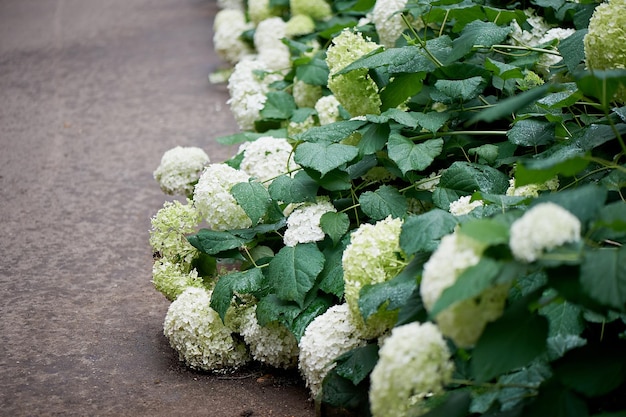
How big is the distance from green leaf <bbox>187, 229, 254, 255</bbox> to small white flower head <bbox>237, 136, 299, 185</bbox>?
238 mm

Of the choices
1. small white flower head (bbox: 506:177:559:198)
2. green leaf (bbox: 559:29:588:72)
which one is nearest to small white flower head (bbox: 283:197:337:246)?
small white flower head (bbox: 506:177:559:198)

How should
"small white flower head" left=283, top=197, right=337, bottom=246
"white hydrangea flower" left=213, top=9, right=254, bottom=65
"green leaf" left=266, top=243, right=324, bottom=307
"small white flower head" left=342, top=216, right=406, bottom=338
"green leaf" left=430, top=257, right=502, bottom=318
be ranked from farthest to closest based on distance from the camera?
1. "white hydrangea flower" left=213, top=9, right=254, bottom=65
2. "small white flower head" left=283, top=197, right=337, bottom=246
3. "green leaf" left=266, top=243, right=324, bottom=307
4. "small white flower head" left=342, top=216, right=406, bottom=338
5. "green leaf" left=430, top=257, right=502, bottom=318

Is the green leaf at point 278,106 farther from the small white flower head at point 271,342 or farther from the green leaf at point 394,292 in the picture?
the green leaf at point 394,292

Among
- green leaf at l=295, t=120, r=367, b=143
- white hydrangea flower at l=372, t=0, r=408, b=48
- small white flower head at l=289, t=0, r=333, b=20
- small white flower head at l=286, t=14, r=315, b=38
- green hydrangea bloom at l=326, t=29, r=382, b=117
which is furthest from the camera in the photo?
small white flower head at l=289, t=0, r=333, b=20

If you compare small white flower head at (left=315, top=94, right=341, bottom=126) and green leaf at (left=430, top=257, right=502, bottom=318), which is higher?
green leaf at (left=430, top=257, right=502, bottom=318)

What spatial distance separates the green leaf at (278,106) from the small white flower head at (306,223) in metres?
1.00

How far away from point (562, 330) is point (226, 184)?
4.05 ft

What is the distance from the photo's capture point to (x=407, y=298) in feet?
5.62

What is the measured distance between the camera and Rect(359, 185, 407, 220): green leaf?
2.28 metres

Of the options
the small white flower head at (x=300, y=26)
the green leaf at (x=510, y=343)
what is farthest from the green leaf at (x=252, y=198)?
the small white flower head at (x=300, y=26)

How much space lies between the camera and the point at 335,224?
2.31 metres

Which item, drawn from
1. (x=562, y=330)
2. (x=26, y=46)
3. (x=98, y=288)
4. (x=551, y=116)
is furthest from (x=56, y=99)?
(x=562, y=330)

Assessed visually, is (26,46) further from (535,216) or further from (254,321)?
(535,216)

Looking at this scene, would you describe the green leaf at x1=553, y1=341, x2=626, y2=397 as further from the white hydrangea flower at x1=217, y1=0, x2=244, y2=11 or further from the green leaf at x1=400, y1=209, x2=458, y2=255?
the white hydrangea flower at x1=217, y1=0, x2=244, y2=11
